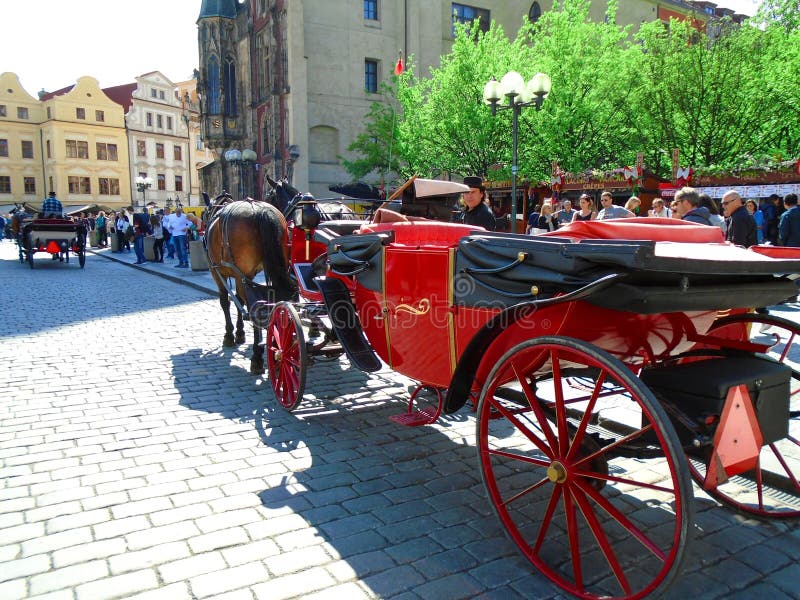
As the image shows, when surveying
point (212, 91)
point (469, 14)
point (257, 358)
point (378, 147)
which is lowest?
point (257, 358)

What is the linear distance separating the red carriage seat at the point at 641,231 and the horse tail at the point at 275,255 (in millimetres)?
3805

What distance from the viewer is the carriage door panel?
333 cm

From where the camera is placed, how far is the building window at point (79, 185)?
55844mm

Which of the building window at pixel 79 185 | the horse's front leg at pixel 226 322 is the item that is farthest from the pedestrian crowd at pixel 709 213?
the building window at pixel 79 185

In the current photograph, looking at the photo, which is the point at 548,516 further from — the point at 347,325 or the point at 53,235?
the point at 53,235

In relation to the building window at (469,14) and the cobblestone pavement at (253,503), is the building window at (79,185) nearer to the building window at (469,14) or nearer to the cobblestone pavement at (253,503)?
the building window at (469,14)

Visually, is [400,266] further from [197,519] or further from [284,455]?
[197,519]

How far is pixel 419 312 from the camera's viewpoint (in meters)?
3.54

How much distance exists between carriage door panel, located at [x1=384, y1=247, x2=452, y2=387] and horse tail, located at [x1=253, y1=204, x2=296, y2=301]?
2.43m

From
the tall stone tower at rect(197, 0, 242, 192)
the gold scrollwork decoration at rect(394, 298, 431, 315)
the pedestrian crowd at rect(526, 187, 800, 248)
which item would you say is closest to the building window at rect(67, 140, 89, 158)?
the tall stone tower at rect(197, 0, 242, 192)

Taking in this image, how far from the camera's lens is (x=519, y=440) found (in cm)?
437

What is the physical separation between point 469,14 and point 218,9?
1538cm

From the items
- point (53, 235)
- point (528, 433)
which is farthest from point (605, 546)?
point (53, 235)

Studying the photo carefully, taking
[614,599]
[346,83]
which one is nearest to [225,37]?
[346,83]
